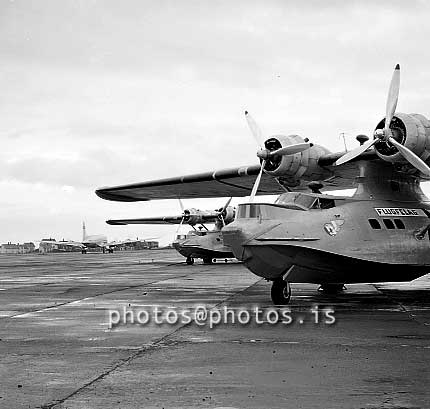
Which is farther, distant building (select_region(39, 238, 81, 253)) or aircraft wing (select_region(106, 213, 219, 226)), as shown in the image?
distant building (select_region(39, 238, 81, 253))

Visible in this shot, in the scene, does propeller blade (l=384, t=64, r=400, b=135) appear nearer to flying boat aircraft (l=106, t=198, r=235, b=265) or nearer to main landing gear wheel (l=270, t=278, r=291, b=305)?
main landing gear wheel (l=270, t=278, r=291, b=305)

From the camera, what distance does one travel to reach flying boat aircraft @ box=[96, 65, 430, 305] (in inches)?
533

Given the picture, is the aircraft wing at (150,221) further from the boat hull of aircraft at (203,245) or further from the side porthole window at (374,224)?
the side porthole window at (374,224)

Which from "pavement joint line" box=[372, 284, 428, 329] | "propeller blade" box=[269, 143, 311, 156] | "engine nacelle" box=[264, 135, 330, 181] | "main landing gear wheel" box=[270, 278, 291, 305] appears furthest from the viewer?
"engine nacelle" box=[264, 135, 330, 181]

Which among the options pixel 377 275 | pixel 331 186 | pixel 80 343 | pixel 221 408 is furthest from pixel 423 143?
pixel 221 408

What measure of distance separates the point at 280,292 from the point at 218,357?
631cm

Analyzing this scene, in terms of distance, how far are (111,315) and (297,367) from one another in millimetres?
6109

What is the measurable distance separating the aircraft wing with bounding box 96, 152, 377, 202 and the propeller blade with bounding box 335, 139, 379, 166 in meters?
0.59

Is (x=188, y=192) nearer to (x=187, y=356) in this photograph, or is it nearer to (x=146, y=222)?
(x=187, y=356)

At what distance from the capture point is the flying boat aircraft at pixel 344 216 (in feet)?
44.4

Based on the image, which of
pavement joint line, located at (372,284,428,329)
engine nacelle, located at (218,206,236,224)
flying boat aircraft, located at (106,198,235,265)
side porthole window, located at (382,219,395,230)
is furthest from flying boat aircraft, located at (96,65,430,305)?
engine nacelle, located at (218,206,236,224)

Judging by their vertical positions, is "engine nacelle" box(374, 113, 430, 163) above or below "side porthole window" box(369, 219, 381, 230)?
above

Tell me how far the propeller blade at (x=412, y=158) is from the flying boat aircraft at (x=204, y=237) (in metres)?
25.2

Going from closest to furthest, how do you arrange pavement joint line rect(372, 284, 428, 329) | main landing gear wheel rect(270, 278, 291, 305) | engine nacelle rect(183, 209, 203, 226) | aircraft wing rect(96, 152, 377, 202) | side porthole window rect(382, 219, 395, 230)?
pavement joint line rect(372, 284, 428, 329), main landing gear wheel rect(270, 278, 291, 305), side porthole window rect(382, 219, 395, 230), aircraft wing rect(96, 152, 377, 202), engine nacelle rect(183, 209, 203, 226)
